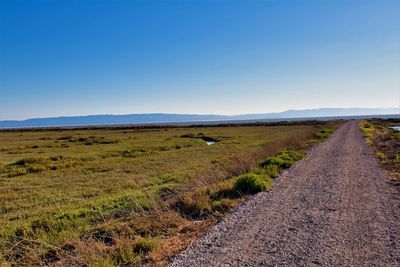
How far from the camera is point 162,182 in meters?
19.0

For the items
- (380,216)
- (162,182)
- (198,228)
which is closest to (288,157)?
(162,182)

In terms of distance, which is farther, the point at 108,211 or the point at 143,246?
the point at 108,211

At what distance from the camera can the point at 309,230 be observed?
769cm

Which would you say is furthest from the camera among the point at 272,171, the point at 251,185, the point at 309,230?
the point at 272,171

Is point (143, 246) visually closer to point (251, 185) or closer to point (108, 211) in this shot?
point (108, 211)

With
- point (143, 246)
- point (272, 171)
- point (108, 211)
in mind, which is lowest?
point (108, 211)

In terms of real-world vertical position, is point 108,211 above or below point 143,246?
below

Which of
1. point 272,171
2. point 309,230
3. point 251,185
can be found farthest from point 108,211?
point 272,171

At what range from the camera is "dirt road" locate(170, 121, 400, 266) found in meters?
6.13

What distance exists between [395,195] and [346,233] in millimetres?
4987

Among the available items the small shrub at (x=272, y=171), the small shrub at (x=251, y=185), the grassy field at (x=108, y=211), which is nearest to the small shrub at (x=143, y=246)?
the grassy field at (x=108, y=211)

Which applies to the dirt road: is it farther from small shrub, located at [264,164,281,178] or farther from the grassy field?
small shrub, located at [264,164,281,178]

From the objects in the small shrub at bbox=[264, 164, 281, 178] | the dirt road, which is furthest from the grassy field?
the dirt road

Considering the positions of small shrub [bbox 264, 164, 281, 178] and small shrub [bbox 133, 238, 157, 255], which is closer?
small shrub [bbox 133, 238, 157, 255]
